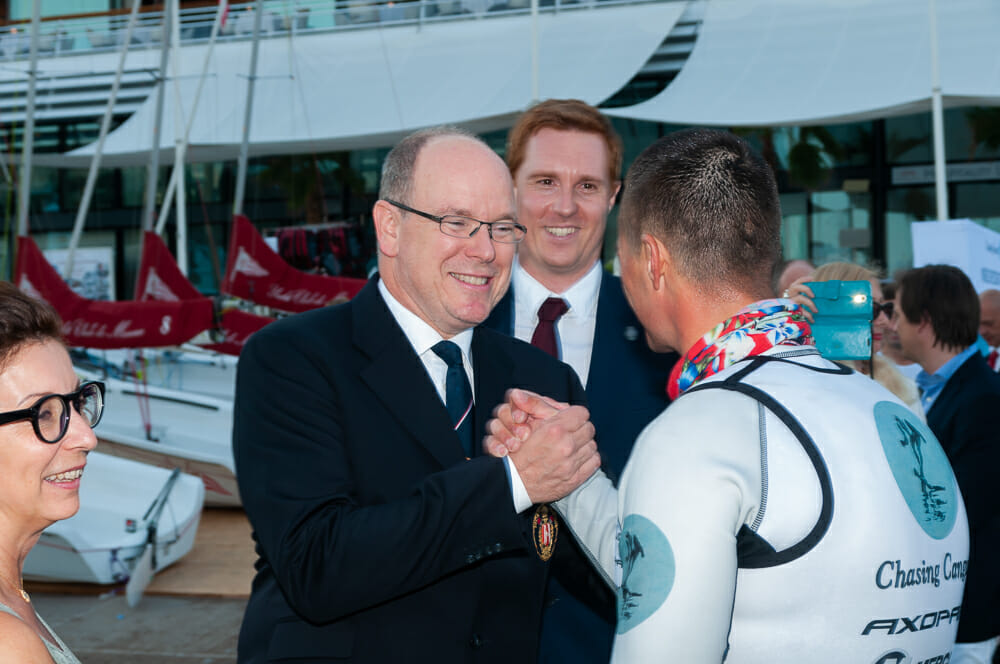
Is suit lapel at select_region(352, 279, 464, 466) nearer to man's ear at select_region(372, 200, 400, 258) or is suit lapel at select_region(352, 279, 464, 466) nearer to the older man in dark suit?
the older man in dark suit

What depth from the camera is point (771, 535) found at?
1.28 m

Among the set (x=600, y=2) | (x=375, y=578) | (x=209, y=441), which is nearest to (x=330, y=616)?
(x=375, y=578)

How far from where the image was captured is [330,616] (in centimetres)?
161

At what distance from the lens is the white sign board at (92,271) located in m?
18.8

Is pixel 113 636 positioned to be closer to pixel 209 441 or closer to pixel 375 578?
pixel 209 441

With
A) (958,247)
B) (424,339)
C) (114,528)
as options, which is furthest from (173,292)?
(424,339)

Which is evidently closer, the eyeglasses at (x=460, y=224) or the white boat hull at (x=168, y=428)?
the eyeglasses at (x=460, y=224)

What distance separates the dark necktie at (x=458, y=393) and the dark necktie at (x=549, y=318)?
0.71 metres

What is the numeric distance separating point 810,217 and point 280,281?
10272 millimetres

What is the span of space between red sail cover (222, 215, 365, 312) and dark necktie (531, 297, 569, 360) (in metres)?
7.84

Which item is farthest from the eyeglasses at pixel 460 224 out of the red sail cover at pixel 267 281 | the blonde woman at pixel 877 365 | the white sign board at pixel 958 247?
the red sail cover at pixel 267 281

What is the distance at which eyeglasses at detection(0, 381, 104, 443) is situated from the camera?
1.48 meters

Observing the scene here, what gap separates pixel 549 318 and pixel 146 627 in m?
4.21

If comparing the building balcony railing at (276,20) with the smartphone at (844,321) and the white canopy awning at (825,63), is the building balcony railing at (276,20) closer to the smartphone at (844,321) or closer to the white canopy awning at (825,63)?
the white canopy awning at (825,63)
